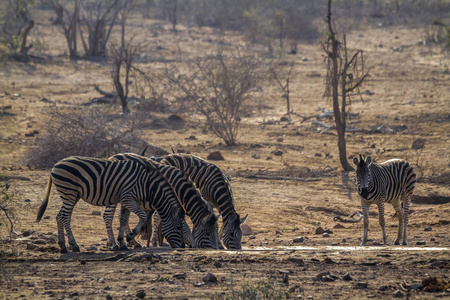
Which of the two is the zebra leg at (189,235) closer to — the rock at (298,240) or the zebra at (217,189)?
the zebra at (217,189)

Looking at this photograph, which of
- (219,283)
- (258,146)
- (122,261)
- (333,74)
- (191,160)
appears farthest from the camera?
(258,146)

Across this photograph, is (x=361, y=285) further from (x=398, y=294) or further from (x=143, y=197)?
(x=143, y=197)

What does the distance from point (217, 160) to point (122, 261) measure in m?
8.91

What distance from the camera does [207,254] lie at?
7379mm

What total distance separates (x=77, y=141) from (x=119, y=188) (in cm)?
663

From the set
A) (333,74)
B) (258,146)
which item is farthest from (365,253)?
(258,146)

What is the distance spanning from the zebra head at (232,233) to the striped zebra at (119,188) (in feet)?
2.32

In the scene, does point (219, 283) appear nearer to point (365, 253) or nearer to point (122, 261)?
point (122, 261)

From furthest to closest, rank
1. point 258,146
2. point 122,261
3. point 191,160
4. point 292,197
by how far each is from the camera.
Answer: point 258,146 → point 292,197 → point 191,160 → point 122,261

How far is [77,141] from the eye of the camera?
14.4 metres

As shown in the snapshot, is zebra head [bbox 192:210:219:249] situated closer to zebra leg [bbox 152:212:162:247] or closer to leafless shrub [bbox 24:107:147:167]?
zebra leg [bbox 152:212:162:247]

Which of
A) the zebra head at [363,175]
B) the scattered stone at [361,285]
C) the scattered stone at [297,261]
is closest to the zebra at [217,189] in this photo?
the scattered stone at [297,261]

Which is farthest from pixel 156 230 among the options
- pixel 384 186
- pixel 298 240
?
pixel 384 186

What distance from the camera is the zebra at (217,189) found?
8.56 meters
